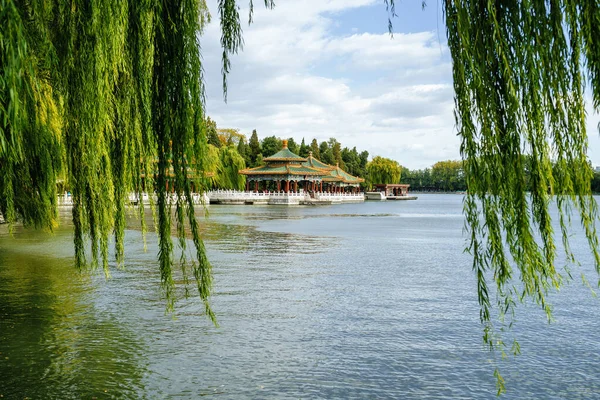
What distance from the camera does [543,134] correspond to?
2.15 m

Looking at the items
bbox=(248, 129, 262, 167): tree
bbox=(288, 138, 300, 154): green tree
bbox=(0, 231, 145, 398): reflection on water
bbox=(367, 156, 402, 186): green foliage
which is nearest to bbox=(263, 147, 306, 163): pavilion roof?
bbox=(248, 129, 262, 167): tree

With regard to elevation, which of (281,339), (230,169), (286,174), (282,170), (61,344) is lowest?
(281,339)

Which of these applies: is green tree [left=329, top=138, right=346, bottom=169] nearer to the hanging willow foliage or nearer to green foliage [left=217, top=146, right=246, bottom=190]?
A: green foliage [left=217, top=146, right=246, bottom=190]

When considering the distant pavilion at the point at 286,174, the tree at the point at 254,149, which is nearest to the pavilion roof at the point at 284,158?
the distant pavilion at the point at 286,174

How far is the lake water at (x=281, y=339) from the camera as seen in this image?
492 centimetres

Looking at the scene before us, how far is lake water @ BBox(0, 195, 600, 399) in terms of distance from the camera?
4.92 m

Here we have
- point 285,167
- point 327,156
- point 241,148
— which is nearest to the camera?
point 285,167

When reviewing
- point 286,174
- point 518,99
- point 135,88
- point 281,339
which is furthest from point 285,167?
point 518,99

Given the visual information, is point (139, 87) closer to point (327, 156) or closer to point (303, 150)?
point (303, 150)

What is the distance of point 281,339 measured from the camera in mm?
6316

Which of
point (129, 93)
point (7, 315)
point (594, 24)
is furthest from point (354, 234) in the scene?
point (594, 24)

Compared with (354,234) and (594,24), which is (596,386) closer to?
(594,24)

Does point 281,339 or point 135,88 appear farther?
point 281,339

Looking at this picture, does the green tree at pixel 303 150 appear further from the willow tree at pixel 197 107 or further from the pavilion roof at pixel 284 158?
the willow tree at pixel 197 107
